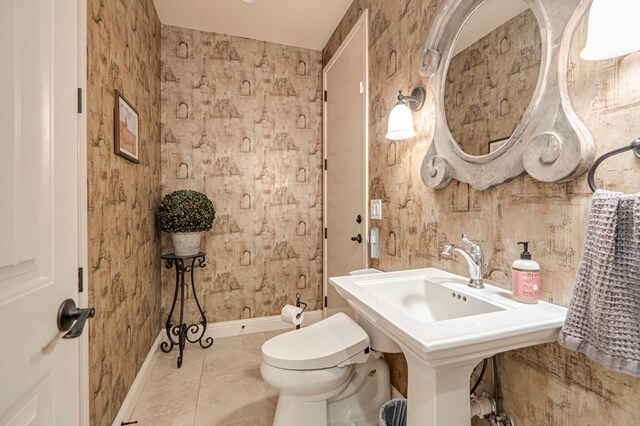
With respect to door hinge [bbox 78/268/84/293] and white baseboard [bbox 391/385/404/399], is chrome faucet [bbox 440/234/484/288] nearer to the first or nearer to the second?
white baseboard [bbox 391/385/404/399]

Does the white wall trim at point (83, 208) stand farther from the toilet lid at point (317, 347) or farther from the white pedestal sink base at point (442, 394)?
the white pedestal sink base at point (442, 394)

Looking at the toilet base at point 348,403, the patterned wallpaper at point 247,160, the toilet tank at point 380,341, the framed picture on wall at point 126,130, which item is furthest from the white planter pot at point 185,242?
the toilet tank at point 380,341

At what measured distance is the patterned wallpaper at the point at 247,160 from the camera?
2.56 m

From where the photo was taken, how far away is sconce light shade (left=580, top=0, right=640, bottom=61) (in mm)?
626

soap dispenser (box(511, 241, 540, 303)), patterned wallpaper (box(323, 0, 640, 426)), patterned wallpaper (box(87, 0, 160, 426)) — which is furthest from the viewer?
patterned wallpaper (box(87, 0, 160, 426))

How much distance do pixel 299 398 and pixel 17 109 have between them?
4.72 ft

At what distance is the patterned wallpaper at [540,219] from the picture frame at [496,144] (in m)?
0.14

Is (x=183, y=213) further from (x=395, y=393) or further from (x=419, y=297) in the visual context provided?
(x=395, y=393)

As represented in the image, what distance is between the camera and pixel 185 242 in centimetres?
226

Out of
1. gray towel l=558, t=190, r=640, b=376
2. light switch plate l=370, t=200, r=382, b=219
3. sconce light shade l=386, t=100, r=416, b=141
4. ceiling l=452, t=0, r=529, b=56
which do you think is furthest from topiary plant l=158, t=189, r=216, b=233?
gray towel l=558, t=190, r=640, b=376

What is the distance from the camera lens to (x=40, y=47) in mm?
614

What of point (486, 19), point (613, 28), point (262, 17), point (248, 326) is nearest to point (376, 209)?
point (486, 19)

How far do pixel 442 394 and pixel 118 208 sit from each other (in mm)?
1675

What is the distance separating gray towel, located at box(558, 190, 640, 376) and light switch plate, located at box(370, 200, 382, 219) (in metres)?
1.21
